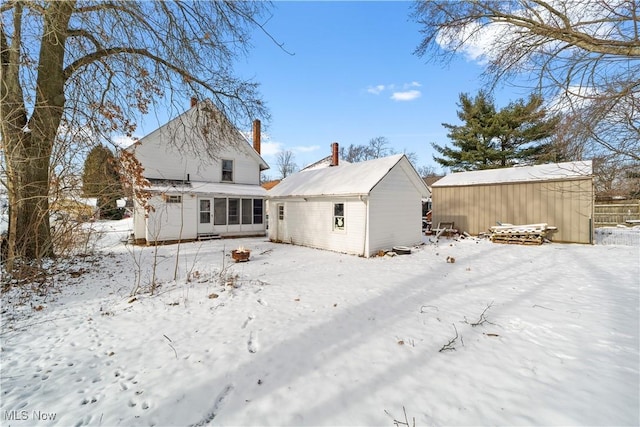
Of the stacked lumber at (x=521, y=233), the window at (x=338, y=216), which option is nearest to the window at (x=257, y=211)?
the window at (x=338, y=216)

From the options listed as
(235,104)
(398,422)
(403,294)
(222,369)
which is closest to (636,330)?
(403,294)

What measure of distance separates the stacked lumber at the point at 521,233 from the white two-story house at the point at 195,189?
12.4 meters

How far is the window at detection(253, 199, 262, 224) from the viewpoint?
55.6 feet

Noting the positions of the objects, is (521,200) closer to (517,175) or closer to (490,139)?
(517,175)

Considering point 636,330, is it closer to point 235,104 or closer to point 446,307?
point 446,307

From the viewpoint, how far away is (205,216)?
15039 millimetres

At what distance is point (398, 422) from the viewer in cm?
242

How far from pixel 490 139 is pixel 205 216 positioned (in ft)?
76.8

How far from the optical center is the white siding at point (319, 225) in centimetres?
1092

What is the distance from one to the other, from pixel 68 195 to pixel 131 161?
1.56m

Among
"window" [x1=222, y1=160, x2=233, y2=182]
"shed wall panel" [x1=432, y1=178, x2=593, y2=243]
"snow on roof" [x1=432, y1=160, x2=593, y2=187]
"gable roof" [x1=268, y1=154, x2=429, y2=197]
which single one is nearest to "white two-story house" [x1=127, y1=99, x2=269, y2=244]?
"window" [x1=222, y1=160, x2=233, y2=182]

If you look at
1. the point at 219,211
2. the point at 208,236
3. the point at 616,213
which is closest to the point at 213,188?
the point at 219,211

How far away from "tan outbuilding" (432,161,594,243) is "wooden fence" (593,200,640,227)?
9.80m

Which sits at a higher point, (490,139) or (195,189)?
(490,139)
